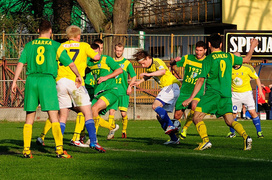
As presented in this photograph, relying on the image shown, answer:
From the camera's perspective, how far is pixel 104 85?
11195mm

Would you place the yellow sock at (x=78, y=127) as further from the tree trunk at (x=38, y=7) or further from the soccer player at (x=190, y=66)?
the tree trunk at (x=38, y=7)

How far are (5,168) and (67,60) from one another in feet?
6.17

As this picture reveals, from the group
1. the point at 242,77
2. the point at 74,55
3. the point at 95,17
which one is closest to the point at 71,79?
the point at 74,55

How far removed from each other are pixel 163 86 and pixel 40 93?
12.1 feet

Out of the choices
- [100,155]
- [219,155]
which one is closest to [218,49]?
[219,155]

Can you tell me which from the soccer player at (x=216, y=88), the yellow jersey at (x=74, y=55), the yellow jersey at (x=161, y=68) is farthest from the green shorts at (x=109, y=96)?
the soccer player at (x=216, y=88)

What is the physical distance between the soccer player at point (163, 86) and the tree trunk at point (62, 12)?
745 inches

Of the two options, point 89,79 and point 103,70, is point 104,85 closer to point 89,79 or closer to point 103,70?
point 103,70

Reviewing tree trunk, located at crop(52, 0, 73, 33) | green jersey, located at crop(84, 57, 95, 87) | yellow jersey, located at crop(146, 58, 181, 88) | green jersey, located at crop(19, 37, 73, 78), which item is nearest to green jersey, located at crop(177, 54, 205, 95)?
yellow jersey, located at crop(146, 58, 181, 88)

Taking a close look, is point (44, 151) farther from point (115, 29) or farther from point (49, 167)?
point (115, 29)

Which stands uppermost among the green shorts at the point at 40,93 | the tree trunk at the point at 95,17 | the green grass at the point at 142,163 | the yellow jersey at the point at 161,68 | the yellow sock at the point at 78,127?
the tree trunk at the point at 95,17

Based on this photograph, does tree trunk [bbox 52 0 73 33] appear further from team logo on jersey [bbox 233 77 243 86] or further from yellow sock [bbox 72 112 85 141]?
yellow sock [bbox 72 112 85 141]

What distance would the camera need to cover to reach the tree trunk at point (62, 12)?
29.8 m

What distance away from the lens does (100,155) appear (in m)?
9.07
